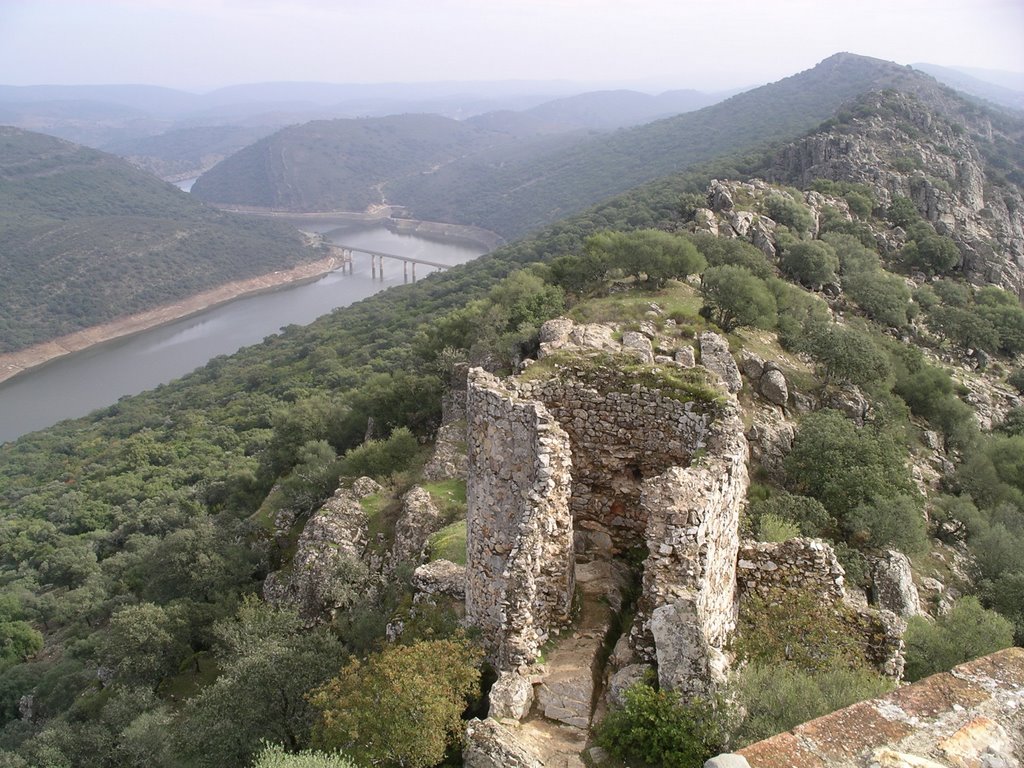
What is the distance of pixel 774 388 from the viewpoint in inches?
869

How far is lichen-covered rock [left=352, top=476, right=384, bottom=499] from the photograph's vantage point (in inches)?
771

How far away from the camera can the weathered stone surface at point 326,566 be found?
15234 mm

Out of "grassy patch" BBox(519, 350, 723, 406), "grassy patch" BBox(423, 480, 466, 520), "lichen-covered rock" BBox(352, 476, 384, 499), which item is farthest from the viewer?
"lichen-covered rock" BBox(352, 476, 384, 499)

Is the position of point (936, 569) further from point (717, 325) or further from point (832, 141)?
point (832, 141)

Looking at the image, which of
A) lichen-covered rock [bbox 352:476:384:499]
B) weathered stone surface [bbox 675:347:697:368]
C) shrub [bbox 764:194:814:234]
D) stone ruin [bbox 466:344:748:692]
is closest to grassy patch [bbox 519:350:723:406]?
stone ruin [bbox 466:344:748:692]

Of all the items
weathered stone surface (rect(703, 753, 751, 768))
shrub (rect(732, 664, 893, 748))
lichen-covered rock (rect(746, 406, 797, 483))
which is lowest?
lichen-covered rock (rect(746, 406, 797, 483))

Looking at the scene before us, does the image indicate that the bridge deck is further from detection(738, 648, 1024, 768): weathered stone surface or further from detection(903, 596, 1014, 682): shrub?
detection(738, 648, 1024, 768): weathered stone surface

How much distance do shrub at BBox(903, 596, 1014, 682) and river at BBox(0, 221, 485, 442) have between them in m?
90.0

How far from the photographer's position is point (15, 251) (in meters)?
113

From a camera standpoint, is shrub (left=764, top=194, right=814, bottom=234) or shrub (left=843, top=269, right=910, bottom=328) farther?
shrub (left=764, top=194, right=814, bottom=234)

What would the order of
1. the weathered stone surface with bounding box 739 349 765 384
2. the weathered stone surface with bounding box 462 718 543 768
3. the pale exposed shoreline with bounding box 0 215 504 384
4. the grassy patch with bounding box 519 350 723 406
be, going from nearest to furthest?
1. the weathered stone surface with bounding box 462 718 543 768
2. the grassy patch with bounding box 519 350 723 406
3. the weathered stone surface with bounding box 739 349 765 384
4. the pale exposed shoreline with bounding box 0 215 504 384

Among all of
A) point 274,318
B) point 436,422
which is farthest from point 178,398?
point 436,422

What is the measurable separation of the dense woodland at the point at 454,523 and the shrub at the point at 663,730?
0.02 metres

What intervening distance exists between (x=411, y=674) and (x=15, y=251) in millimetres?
134996
